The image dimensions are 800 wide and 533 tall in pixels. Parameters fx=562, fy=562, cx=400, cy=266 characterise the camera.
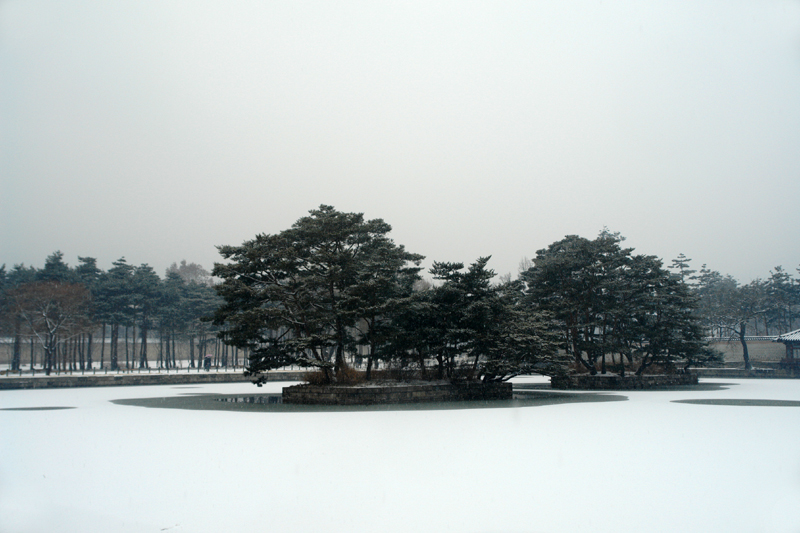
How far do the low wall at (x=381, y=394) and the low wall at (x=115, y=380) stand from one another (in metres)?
15.4

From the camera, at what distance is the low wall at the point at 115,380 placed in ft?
98.3

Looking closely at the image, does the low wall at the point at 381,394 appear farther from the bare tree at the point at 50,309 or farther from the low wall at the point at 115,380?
the bare tree at the point at 50,309

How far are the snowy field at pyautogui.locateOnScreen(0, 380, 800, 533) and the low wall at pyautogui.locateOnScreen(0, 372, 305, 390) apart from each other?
17.3 m

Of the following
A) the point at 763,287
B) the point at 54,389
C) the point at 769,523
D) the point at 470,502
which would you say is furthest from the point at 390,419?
the point at 763,287

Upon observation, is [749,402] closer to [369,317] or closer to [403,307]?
[403,307]

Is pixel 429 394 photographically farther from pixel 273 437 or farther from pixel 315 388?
pixel 273 437

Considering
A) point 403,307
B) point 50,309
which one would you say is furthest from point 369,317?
point 50,309

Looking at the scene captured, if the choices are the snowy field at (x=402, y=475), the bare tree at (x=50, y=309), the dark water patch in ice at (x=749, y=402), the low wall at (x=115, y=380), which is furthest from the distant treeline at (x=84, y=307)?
the dark water patch in ice at (x=749, y=402)

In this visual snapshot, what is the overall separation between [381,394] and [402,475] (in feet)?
44.5

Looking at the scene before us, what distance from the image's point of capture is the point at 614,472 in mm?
8867

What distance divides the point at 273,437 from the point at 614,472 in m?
7.34

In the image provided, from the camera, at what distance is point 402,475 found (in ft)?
28.8

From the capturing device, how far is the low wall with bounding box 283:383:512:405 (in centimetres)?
2209

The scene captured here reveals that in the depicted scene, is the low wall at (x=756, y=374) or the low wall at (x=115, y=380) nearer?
the low wall at (x=115, y=380)
